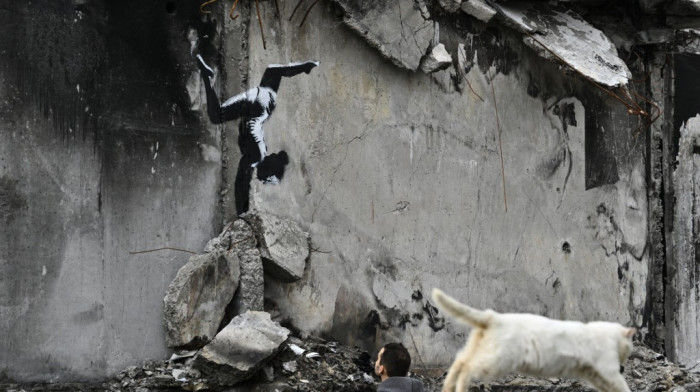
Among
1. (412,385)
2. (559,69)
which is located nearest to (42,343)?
(412,385)

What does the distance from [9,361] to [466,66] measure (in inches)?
146

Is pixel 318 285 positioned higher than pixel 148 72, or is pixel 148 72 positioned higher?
pixel 148 72

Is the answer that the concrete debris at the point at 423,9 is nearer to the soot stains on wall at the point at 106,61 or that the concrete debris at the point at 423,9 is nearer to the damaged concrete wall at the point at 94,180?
the soot stains on wall at the point at 106,61

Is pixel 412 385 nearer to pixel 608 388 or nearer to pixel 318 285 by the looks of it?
pixel 608 388

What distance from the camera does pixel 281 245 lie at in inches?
246

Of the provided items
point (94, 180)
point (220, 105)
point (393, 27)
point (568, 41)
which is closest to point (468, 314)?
point (94, 180)

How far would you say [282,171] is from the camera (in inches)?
251

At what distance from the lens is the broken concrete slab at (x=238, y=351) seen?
5734mm

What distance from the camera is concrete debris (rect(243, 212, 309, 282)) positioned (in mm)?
6176

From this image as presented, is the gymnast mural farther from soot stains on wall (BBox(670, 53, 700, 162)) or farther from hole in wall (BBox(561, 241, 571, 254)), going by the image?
soot stains on wall (BBox(670, 53, 700, 162))

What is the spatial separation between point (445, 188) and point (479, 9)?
4.18 feet

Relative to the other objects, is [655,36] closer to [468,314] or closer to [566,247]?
[566,247]

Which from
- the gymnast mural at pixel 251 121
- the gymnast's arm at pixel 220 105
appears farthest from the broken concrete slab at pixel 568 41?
the gymnast's arm at pixel 220 105

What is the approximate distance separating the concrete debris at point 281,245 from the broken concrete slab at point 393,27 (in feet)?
4.43
